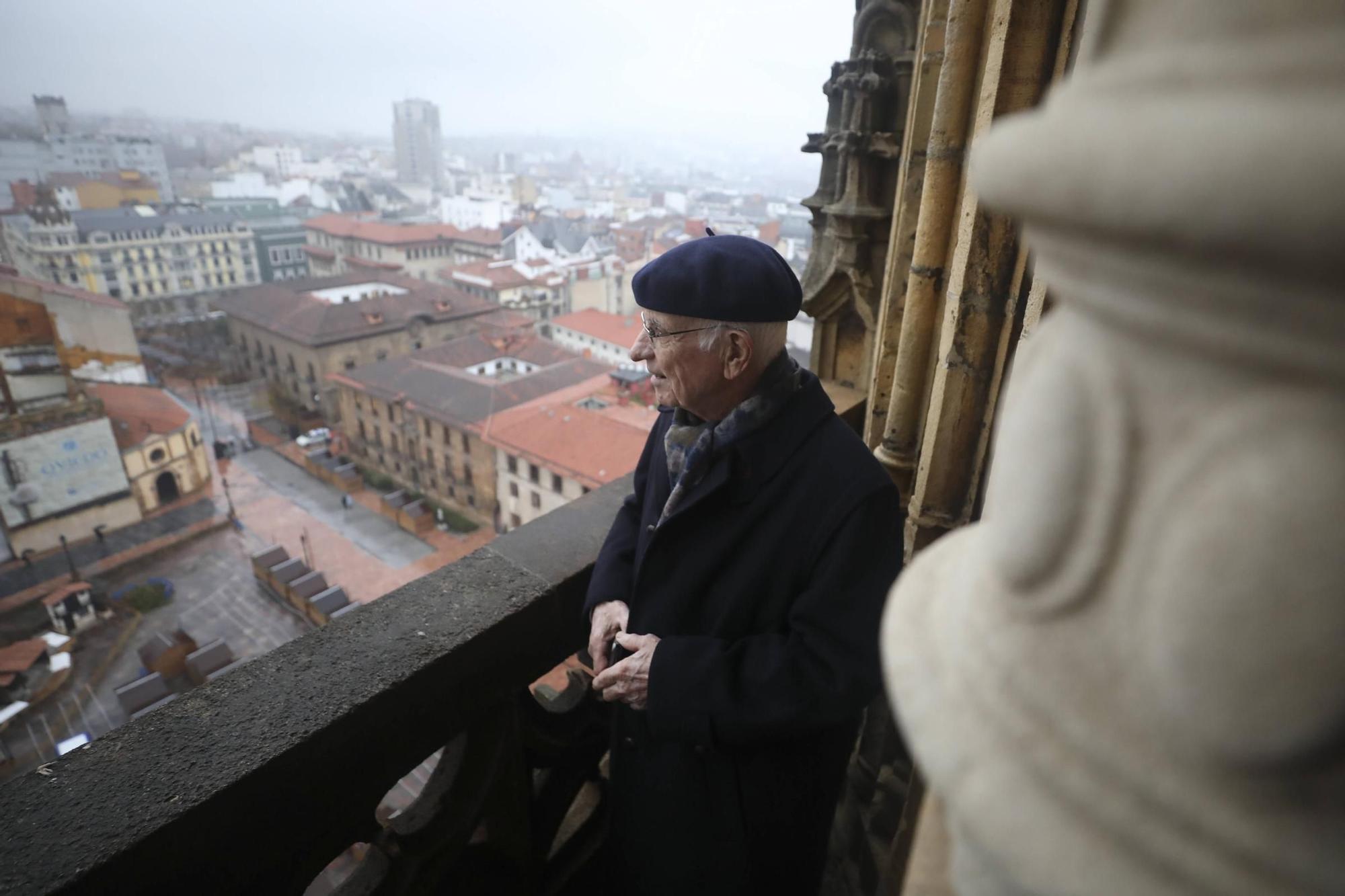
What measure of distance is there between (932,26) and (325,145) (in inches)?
5313

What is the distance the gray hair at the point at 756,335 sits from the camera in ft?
4.55

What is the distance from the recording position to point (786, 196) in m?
92.0

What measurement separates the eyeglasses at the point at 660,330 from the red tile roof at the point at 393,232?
49.1 meters

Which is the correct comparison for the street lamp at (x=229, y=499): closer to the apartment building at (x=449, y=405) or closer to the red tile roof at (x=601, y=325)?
the apartment building at (x=449, y=405)

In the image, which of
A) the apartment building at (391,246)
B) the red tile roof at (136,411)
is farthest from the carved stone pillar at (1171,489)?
the apartment building at (391,246)

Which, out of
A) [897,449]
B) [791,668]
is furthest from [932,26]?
[791,668]

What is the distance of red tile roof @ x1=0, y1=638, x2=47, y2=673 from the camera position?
566 inches

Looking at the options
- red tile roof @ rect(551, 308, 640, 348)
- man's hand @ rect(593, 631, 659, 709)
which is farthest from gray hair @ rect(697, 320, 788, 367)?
red tile roof @ rect(551, 308, 640, 348)

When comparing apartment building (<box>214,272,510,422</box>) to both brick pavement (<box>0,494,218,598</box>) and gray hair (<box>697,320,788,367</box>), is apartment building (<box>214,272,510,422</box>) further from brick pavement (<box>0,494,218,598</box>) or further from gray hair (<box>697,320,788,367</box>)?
gray hair (<box>697,320,788,367</box>)

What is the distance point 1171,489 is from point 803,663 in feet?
3.11

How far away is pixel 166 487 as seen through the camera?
834 inches

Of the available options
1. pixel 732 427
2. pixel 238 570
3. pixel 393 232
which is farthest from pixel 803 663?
pixel 393 232

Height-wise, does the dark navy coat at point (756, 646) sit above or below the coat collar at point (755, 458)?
below

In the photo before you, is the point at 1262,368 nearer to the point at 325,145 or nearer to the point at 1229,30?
the point at 1229,30
